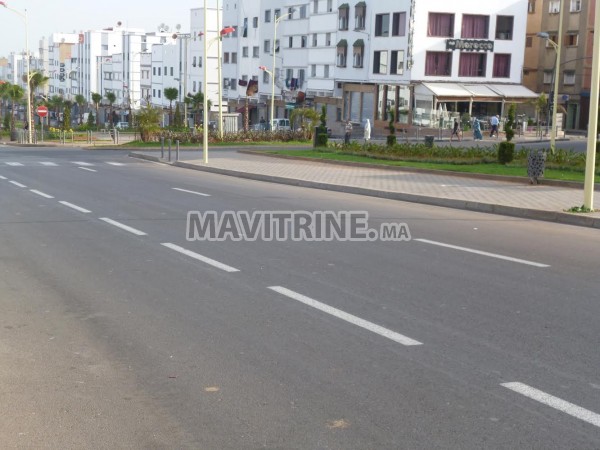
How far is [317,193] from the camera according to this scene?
2225 cm

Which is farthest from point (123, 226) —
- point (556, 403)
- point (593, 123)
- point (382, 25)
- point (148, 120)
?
point (382, 25)

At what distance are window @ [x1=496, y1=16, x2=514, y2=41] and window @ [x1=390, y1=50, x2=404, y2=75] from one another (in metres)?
7.75

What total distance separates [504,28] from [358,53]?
38.9ft

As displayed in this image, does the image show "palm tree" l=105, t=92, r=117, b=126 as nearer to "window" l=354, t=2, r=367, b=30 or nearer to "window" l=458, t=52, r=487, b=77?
"window" l=354, t=2, r=367, b=30

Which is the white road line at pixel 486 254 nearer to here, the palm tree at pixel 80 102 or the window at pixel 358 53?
the window at pixel 358 53

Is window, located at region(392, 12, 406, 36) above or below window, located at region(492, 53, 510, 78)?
above

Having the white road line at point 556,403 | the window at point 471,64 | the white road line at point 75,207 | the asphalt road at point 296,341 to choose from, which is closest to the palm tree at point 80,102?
the window at point 471,64

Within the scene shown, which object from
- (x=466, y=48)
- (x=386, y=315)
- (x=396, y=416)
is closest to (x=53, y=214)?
(x=386, y=315)

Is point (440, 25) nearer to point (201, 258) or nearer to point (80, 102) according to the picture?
point (201, 258)

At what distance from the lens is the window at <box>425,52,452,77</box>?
2501 inches

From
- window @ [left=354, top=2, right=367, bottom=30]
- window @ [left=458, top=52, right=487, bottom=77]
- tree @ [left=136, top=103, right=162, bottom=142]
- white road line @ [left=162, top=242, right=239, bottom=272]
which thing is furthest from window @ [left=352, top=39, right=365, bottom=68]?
white road line @ [left=162, top=242, right=239, bottom=272]

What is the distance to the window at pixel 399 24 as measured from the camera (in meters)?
64.3

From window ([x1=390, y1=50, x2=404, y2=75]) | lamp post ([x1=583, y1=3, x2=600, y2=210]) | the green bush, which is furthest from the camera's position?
window ([x1=390, y1=50, x2=404, y2=75])

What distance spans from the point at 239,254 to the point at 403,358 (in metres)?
5.34
